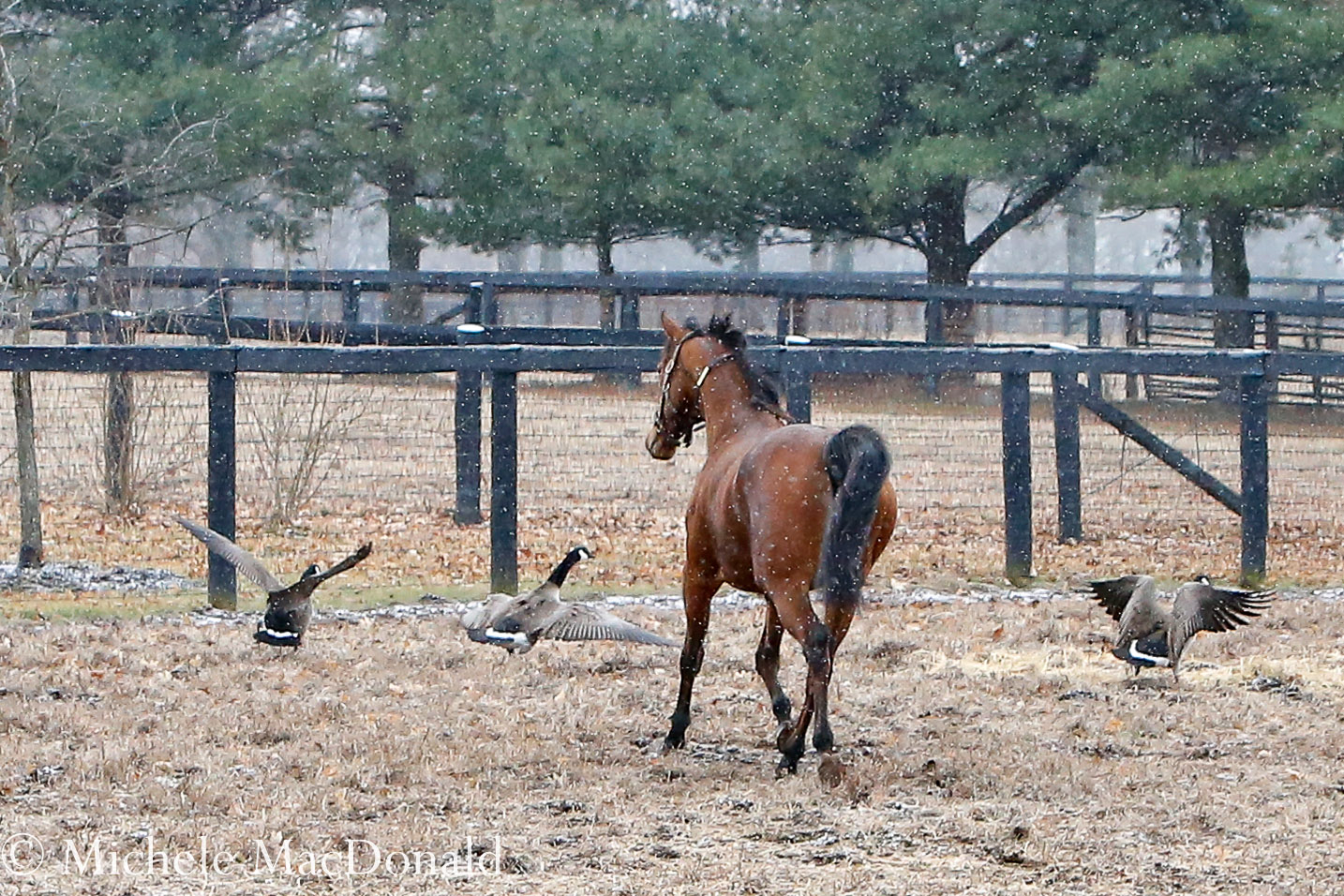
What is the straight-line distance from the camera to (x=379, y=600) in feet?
32.5

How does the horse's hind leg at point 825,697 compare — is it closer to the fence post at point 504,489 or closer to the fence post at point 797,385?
the fence post at point 504,489

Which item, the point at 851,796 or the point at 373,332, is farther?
the point at 373,332

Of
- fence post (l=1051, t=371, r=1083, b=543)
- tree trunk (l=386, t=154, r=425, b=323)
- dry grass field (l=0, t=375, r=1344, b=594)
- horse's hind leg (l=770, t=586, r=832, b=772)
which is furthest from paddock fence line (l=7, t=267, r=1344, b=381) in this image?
horse's hind leg (l=770, t=586, r=832, b=772)

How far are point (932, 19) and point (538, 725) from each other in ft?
58.7

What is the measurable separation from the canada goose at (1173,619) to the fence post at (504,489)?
3679mm

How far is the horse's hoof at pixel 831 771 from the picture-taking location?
5781mm

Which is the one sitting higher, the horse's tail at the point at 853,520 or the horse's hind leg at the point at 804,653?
the horse's tail at the point at 853,520

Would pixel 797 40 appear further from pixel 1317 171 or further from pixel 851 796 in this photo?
pixel 851 796

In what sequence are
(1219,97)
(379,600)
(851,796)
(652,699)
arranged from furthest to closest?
(1219,97) < (379,600) < (652,699) < (851,796)

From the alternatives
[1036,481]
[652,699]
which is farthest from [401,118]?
[652,699]

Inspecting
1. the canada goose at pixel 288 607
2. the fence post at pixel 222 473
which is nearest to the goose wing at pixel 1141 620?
the canada goose at pixel 288 607

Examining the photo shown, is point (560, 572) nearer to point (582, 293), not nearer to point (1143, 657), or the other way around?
point (1143, 657)

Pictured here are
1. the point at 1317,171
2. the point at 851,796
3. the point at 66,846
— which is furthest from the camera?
the point at 1317,171

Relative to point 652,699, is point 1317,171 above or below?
above
